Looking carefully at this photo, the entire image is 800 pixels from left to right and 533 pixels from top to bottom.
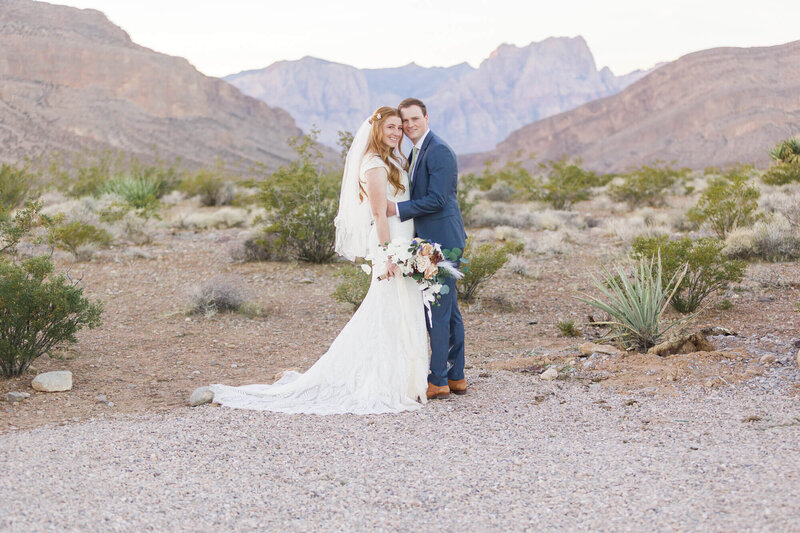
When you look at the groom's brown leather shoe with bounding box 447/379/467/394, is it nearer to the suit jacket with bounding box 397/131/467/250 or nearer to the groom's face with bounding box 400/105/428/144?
the suit jacket with bounding box 397/131/467/250

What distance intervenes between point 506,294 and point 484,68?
185 metres

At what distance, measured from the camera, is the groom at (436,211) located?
4.89 m

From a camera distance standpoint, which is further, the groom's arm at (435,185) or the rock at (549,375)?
the rock at (549,375)

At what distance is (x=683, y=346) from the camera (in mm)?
5961

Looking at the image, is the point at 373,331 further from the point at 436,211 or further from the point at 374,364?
the point at 436,211

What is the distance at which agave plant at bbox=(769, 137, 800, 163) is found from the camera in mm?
17969

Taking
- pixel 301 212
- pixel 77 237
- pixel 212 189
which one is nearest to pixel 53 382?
pixel 301 212

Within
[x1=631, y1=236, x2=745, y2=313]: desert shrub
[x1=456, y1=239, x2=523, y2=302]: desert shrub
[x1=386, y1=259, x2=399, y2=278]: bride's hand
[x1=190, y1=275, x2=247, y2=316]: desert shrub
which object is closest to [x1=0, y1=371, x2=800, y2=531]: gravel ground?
[x1=386, y1=259, x2=399, y2=278]: bride's hand

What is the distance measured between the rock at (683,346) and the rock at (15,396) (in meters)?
4.97

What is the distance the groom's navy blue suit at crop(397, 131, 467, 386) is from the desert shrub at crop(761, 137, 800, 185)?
1616 centimetres

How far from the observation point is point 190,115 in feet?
252

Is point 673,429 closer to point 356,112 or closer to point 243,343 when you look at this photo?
point 243,343

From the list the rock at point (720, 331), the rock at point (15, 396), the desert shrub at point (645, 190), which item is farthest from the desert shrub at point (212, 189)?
the rock at point (720, 331)

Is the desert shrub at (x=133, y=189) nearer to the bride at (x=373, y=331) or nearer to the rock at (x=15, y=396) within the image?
the rock at (x=15, y=396)
